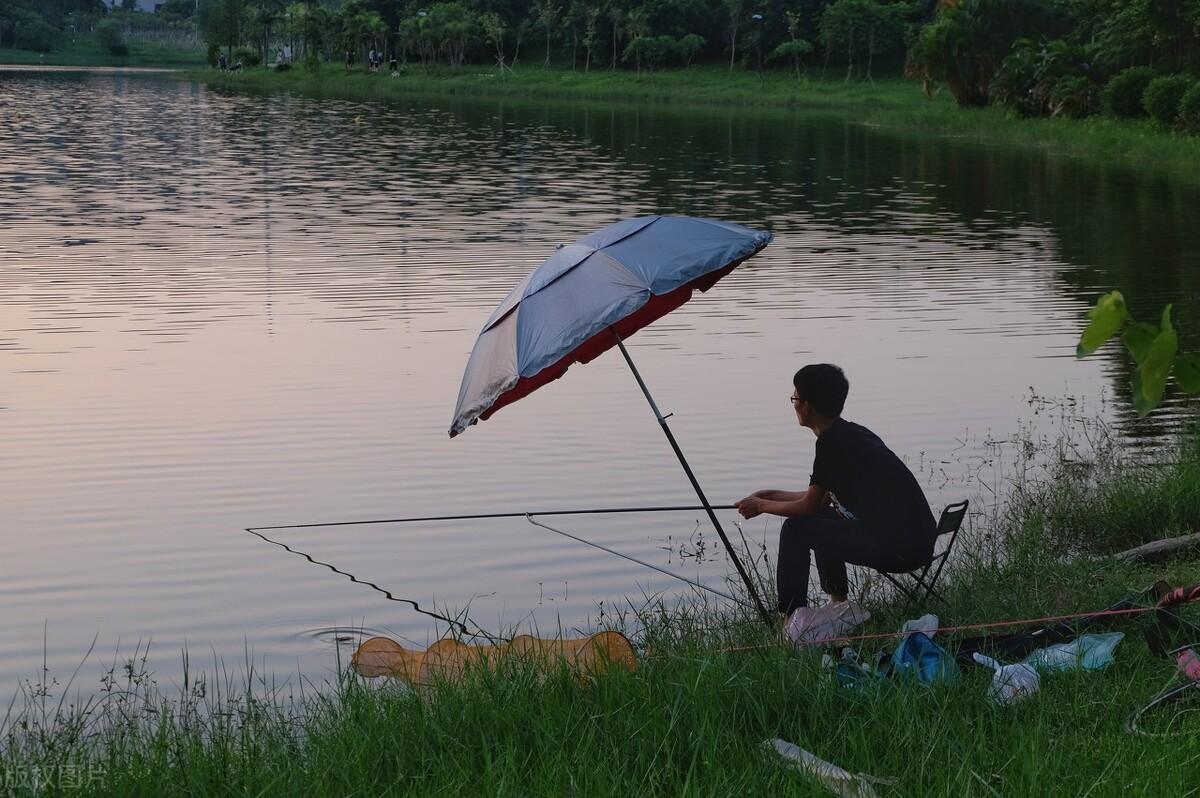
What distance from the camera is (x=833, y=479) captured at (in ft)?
19.5

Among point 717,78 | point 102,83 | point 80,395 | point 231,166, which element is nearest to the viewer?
point 80,395

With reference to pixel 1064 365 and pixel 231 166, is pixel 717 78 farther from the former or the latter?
pixel 1064 365

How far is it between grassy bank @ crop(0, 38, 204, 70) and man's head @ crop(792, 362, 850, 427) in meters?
147

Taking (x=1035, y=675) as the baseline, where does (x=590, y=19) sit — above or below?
above

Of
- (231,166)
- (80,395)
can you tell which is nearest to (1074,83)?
(231,166)

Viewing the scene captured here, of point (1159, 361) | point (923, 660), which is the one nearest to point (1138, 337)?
point (1159, 361)

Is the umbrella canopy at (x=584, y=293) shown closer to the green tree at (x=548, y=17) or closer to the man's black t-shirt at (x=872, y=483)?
the man's black t-shirt at (x=872, y=483)

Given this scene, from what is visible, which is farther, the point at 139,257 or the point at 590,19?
the point at 590,19

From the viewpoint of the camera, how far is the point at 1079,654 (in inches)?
206

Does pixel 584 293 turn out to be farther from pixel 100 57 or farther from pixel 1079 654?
pixel 100 57

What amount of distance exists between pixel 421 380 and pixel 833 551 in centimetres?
676

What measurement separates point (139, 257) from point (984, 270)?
10.0 m

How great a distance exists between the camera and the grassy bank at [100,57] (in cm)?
14750

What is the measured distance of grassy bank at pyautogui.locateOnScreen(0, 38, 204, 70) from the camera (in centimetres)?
14750
